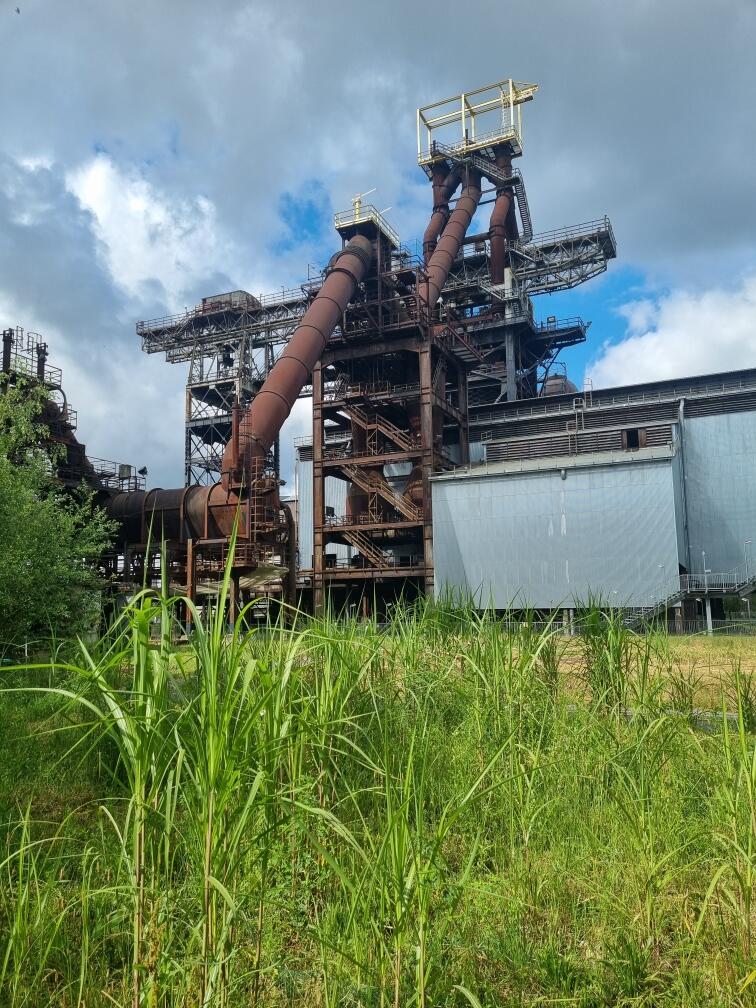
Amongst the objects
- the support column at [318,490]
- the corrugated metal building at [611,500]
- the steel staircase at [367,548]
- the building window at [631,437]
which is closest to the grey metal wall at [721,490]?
the corrugated metal building at [611,500]

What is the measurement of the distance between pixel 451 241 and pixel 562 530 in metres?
16.7

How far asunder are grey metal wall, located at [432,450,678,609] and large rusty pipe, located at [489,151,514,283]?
15.9 meters

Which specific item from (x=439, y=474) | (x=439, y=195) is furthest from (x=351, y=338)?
(x=439, y=195)

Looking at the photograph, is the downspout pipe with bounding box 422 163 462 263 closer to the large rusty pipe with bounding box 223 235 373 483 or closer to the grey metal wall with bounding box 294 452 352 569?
the large rusty pipe with bounding box 223 235 373 483

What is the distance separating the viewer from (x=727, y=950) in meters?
3.10

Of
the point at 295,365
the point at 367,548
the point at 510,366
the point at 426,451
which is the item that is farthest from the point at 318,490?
the point at 510,366

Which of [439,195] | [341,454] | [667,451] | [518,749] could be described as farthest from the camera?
[439,195]

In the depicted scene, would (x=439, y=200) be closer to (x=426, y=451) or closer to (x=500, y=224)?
(x=500, y=224)

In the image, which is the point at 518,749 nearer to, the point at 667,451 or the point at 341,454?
the point at 667,451

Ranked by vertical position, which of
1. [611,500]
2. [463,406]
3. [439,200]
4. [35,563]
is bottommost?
[35,563]

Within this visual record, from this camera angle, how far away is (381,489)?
29.3 m

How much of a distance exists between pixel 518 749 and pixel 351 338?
27.8 metres

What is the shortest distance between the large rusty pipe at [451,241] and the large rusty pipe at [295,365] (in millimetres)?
3250

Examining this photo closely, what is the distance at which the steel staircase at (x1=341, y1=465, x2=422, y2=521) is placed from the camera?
2897cm
